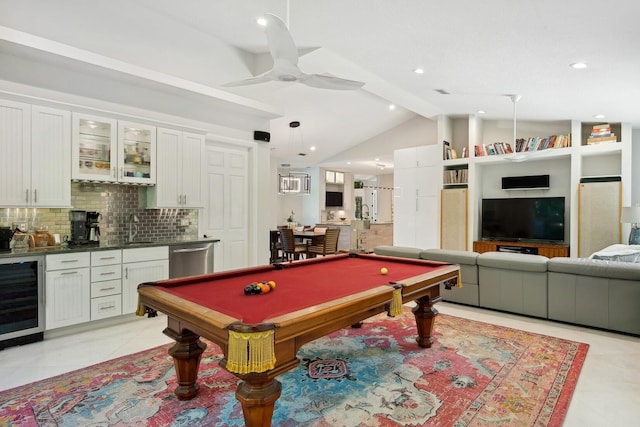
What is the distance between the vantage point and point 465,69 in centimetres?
452

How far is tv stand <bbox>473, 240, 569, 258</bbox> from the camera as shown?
20.8 feet

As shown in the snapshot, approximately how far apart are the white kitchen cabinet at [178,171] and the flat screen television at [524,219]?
5.60m

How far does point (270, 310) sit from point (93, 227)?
3.11 metres

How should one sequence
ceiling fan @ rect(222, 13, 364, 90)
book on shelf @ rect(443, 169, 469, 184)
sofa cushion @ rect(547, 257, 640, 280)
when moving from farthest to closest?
book on shelf @ rect(443, 169, 469, 184)
sofa cushion @ rect(547, 257, 640, 280)
ceiling fan @ rect(222, 13, 364, 90)

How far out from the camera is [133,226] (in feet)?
14.5

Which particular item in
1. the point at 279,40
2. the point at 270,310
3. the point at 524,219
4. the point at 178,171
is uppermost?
the point at 279,40

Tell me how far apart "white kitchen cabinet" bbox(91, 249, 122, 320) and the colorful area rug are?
3.12 ft

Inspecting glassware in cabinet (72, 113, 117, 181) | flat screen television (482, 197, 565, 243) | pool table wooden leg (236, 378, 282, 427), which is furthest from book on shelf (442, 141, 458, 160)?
pool table wooden leg (236, 378, 282, 427)

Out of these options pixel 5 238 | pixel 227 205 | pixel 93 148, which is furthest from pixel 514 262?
pixel 5 238

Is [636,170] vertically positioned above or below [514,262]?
above

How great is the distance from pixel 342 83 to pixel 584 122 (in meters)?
5.52

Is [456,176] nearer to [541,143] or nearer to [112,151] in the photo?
[541,143]

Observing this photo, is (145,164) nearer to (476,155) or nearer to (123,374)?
(123,374)

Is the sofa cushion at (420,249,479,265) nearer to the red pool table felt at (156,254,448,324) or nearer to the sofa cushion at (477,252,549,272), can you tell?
the sofa cushion at (477,252,549,272)
